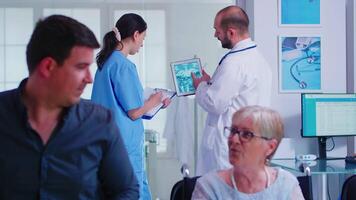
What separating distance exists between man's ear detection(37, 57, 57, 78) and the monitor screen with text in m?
2.70

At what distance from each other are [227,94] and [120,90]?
0.56 m

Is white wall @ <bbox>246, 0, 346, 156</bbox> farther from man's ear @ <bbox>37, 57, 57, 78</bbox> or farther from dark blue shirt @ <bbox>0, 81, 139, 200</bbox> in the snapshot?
man's ear @ <bbox>37, 57, 57, 78</bbox>

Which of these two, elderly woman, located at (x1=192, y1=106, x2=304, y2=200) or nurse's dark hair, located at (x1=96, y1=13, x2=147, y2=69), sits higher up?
nurse's dark hair, located at (x1=96, y1=13, x2=147, y2=69)

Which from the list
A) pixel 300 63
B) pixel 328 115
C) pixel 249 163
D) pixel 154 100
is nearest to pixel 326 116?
pixel 328 115

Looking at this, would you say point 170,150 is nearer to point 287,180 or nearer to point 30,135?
point 287,180

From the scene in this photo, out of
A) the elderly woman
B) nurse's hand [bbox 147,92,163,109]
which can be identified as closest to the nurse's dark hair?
nurse's hand [bbox 147,92,163,109]

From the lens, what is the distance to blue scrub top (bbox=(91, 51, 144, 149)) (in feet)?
9.26

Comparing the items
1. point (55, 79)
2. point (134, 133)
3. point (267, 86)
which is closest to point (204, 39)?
point (267, 86)

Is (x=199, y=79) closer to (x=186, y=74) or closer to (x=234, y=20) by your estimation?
(x=186, y=74)

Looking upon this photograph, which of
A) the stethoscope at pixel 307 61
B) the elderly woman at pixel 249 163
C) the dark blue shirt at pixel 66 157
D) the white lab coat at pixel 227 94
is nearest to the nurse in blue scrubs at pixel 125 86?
the white lab coat at pixel 227 94

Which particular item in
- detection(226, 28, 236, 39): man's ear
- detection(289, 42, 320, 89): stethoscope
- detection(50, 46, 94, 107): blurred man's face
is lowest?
detection(50, 46, 94, 107): blurred man's face

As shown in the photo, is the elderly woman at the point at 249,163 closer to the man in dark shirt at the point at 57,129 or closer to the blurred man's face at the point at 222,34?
the man in dark shirt at the point at 57,129

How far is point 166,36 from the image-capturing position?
418 centimetres

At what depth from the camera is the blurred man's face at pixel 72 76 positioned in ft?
4.71
